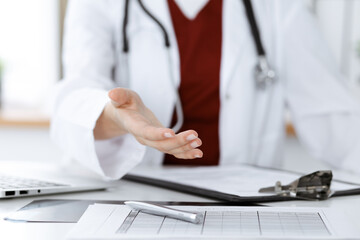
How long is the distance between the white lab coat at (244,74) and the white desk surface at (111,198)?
12.1 inches

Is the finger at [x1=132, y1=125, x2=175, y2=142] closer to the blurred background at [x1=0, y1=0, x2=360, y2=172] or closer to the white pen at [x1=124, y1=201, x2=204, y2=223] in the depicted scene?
the white pen at [x1=124, y1=201, x2=204, y2=223]

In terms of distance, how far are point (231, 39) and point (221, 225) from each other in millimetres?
740

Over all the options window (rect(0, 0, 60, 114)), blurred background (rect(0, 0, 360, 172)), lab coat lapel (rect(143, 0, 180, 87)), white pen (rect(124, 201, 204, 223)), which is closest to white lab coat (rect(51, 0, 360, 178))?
lab coat lapel (rect(143, 0, 180, 87))

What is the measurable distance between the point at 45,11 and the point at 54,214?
6.42ft

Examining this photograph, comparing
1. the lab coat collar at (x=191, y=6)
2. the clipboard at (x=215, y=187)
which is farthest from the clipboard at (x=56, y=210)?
the lab coat collar at (x=191, y=6)

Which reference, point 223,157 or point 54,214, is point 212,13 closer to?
point 223,157

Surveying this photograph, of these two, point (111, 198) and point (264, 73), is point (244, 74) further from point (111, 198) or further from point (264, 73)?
point (111, 198)

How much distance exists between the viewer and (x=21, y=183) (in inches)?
30.5

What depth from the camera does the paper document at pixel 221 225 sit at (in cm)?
52

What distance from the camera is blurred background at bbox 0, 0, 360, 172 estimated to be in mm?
2266

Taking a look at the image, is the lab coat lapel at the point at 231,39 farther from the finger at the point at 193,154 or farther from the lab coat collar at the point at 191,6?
the finger at the point at 193,154

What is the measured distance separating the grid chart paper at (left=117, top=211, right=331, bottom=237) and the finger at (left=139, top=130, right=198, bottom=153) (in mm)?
88

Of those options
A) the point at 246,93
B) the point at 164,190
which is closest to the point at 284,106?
the point at 246,93

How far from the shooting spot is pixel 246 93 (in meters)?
1.23
